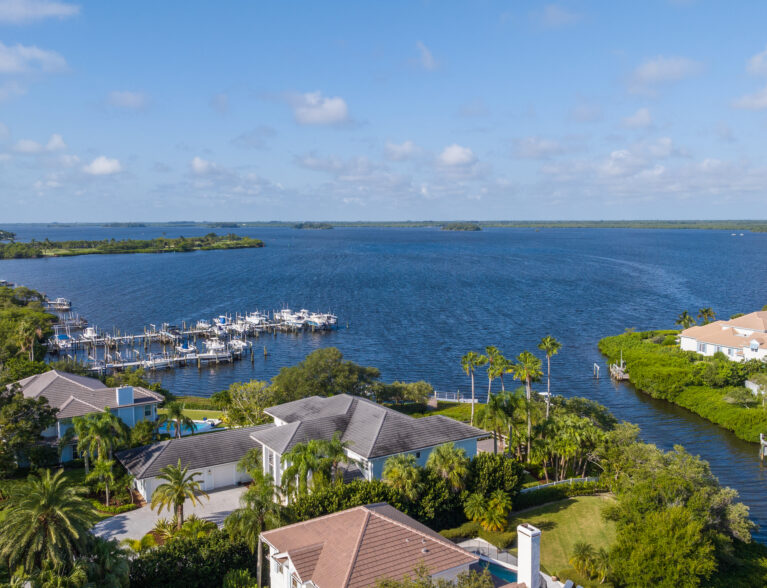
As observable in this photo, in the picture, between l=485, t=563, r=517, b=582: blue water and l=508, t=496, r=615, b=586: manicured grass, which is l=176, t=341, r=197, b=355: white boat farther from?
l=485, t=563, r=517, b=582: blue water

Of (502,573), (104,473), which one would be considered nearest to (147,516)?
(104,473)

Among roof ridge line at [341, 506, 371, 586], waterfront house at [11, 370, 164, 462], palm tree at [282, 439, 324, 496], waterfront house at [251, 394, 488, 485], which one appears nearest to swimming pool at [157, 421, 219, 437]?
waterfront house at [11, 370, 164, 462]

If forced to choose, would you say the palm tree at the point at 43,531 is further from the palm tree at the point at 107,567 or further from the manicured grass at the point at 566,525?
the manicured grass at the point at 566,525

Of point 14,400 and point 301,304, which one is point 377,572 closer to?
point 14,400

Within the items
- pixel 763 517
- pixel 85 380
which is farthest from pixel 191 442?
pixel 763 517

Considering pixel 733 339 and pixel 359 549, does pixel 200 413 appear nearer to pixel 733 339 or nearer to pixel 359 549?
pixel 359 549

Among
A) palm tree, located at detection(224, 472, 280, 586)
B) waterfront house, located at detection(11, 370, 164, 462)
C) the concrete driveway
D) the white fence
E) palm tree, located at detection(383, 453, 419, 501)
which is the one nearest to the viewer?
palm tree, located at detection(224, 472, 280, 586)

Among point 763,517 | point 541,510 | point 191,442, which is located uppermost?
point 191,442
